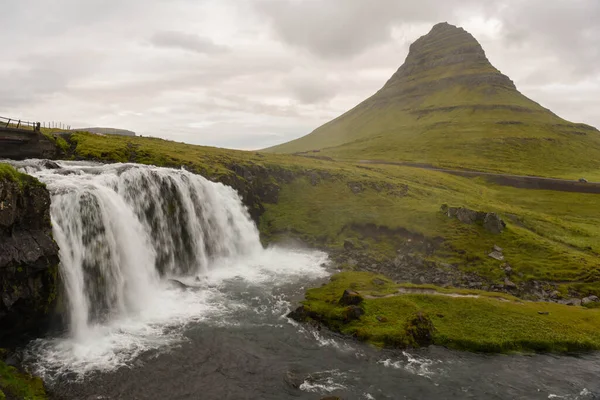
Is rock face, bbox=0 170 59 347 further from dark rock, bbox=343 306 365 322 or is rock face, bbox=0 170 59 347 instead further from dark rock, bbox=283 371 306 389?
dark rock, bbox=343 306 365 322

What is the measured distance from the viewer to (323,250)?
2205 inches

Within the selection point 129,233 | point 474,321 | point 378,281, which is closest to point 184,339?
point 129,233

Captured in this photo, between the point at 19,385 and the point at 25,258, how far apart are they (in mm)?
8193

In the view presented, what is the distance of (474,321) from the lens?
102ft

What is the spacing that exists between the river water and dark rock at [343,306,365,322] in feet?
7.62

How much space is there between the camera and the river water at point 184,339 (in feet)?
75.2

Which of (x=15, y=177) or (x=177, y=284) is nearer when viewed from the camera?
(x=15, y=177)

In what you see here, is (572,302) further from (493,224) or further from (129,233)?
(129,233)

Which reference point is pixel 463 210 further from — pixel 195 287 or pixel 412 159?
pixel 412 159

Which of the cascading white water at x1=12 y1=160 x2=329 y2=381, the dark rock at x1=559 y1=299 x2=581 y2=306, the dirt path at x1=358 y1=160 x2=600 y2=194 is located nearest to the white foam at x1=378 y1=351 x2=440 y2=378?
the cascading white water at x1=12 y1=160 x2=329 y2=381

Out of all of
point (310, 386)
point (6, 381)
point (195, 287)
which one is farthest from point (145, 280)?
point (310, 386)

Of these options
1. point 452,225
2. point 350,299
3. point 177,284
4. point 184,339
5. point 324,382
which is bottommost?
point 324,382

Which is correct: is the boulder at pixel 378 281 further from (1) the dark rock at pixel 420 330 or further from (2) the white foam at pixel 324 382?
(2) the white foam at pixel 324 382

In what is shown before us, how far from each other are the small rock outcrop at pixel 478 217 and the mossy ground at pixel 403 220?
1.00m
